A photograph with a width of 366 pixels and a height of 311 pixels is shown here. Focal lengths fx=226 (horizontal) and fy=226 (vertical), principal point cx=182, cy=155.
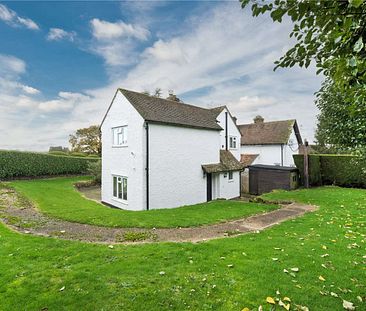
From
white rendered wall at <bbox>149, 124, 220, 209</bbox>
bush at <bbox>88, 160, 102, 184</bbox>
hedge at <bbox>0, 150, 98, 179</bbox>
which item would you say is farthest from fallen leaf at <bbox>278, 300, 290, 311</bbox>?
hedge at <bbox>0, 150, 98, 179</bbox>

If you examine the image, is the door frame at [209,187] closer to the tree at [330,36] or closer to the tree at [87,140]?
the tree at [330,36]

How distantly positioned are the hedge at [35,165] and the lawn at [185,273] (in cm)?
2064

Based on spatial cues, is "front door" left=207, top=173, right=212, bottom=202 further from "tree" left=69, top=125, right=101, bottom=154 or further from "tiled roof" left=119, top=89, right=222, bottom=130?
"tree" left=69, top=125, right=101, bottom=154

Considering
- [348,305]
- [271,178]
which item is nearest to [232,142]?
[271,178]

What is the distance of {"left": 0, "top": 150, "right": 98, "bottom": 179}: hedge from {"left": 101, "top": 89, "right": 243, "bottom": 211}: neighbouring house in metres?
13.1

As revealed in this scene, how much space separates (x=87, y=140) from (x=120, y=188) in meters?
32.1

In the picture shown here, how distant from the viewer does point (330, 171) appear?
22.2 metres

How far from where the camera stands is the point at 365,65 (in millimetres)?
2148

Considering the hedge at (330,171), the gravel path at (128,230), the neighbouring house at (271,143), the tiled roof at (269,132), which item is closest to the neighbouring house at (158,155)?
the gravel path at (128,230)

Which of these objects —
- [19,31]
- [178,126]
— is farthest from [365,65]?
[19,31]

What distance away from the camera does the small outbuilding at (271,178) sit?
2108 cm

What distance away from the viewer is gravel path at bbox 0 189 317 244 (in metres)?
7.67

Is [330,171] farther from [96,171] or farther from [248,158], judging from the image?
[96,171]

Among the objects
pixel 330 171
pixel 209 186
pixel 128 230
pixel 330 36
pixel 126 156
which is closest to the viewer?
pixel 330 36
